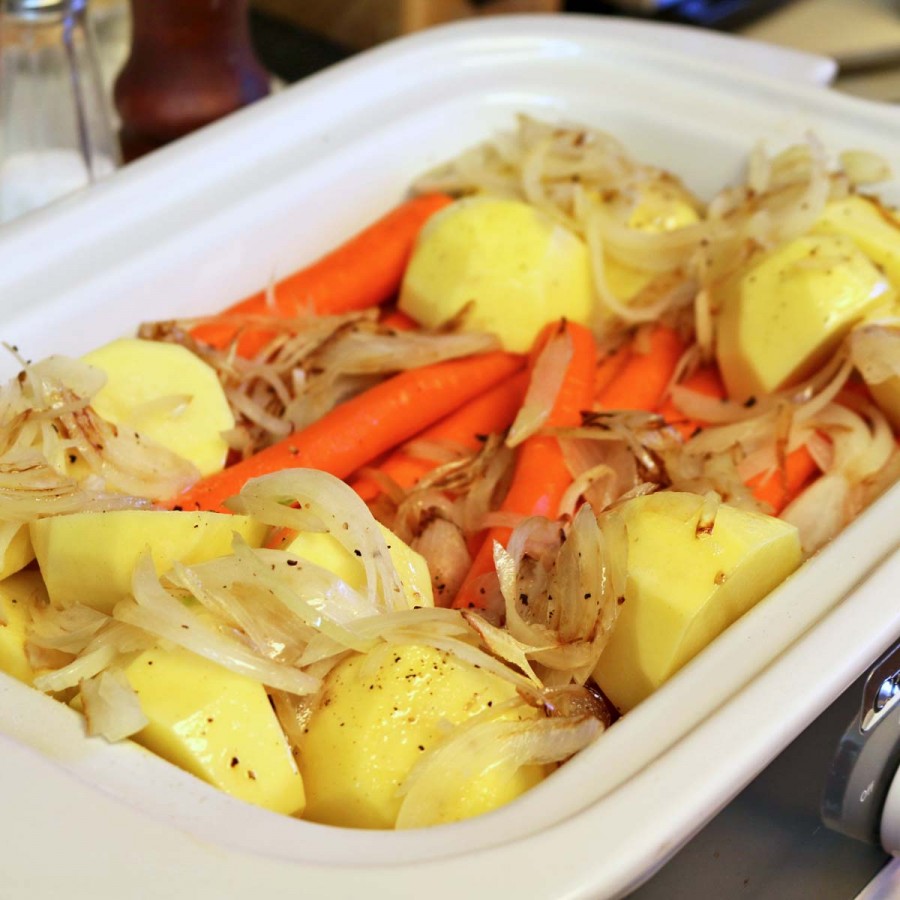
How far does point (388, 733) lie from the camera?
87cm

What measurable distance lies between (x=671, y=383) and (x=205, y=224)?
591 mm

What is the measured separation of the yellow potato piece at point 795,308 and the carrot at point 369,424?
0.27 m

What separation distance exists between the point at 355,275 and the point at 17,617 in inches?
27.5

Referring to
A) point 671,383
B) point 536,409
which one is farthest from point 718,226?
point 536,409

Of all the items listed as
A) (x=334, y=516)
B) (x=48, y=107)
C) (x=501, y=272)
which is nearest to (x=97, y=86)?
(x=48, y=107)

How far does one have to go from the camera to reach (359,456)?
1287 mm

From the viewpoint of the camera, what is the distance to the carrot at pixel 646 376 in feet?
4.68

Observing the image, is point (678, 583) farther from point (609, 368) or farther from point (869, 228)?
point (869, 228)

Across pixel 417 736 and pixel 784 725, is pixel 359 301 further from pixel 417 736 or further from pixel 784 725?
pixel 784 725

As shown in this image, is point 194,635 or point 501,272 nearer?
point 194,635

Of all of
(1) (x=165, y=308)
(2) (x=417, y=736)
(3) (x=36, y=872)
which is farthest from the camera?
(1) (x=165, y=308)

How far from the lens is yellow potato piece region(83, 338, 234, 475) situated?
3.90 ft

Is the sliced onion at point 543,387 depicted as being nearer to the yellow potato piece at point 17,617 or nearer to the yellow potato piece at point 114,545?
the yellow potato piece at point 114,545

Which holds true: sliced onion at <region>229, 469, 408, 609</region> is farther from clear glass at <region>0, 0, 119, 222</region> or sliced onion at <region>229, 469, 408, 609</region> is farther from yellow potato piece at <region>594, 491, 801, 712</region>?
clear glass at <region>0, 0, 119, 222</region>
